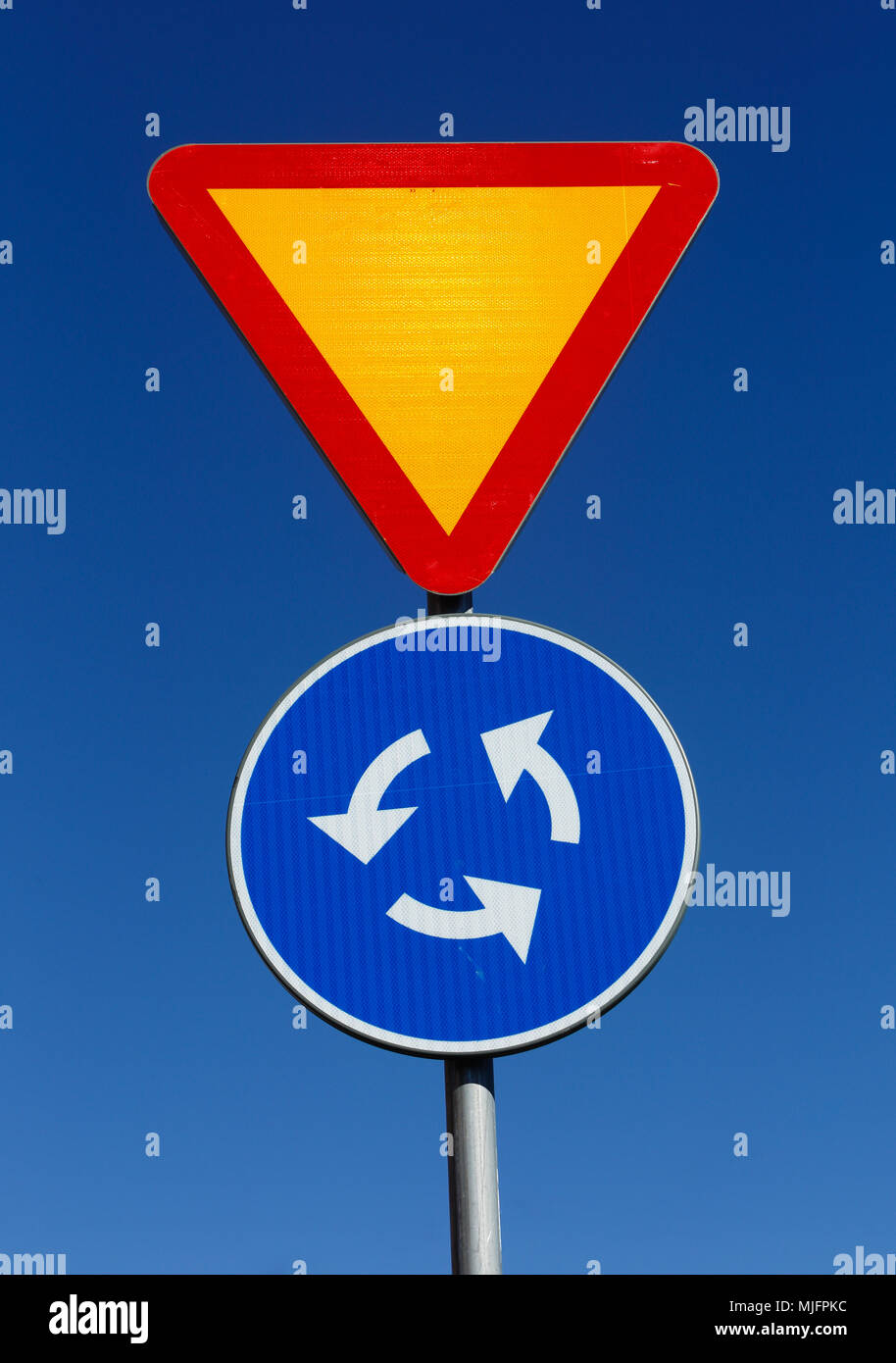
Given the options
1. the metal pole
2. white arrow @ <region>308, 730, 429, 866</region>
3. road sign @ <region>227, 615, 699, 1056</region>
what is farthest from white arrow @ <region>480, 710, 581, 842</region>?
the metal pole

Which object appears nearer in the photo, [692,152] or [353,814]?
[353,814]

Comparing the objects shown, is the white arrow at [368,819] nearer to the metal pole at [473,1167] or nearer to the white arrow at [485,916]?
the white arrow at [485,916]

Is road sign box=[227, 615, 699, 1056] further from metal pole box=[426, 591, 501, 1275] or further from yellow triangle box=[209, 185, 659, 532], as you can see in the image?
yellow triangle box=[209, 185, 659, 532]

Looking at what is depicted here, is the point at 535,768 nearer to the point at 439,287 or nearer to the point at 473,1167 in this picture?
the point at 473,1167

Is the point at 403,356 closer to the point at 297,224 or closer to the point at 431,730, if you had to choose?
the point at 297,224

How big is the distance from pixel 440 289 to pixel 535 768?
0.70 meters

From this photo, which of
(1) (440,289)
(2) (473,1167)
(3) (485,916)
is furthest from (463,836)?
(1) (440,289)

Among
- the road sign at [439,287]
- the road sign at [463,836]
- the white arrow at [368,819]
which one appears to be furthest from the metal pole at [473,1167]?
the road sign at [439,287]

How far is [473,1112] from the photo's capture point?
1357mm

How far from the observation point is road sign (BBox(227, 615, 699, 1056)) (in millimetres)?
1396

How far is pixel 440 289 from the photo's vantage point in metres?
1.76
